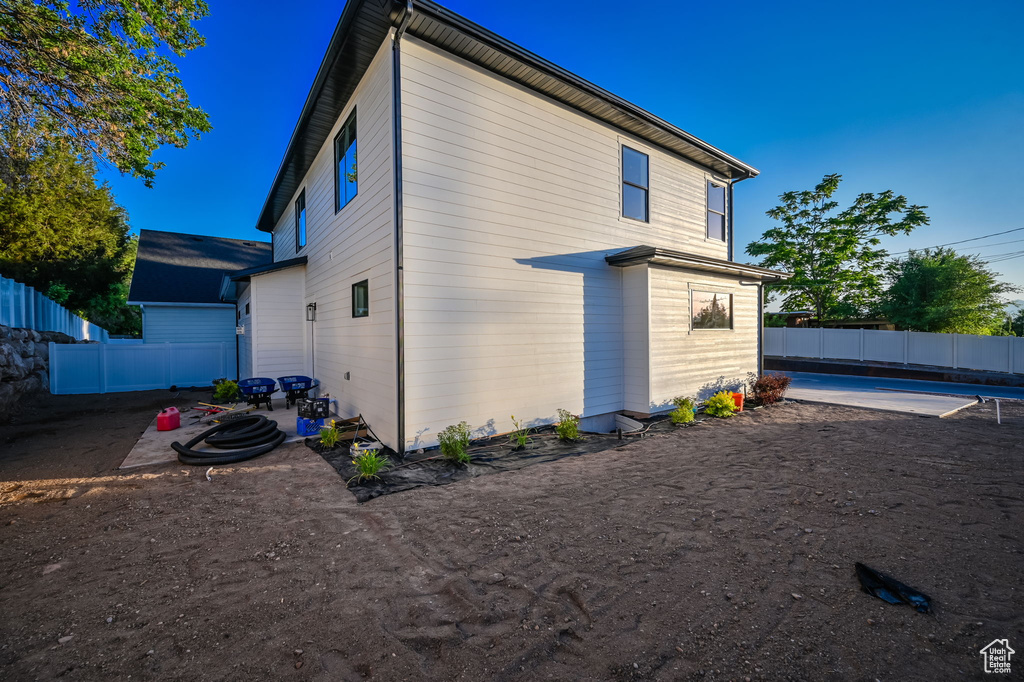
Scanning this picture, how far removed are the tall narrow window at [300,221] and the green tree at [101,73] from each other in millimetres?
3523

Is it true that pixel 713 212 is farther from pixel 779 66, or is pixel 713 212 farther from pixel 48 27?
pixel 48 27

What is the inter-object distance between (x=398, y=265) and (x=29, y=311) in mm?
13406

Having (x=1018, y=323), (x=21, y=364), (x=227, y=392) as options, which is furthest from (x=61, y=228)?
(x=1018, y=323)

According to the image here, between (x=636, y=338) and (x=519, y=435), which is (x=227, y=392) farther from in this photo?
(x=636, y=338)

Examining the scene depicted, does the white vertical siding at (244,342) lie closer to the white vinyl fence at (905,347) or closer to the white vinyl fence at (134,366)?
the white vinyl fence at (134,366)

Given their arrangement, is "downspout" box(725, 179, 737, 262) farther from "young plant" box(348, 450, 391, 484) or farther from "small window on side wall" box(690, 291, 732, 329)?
"young plant" box(348, 450, 391, 484)

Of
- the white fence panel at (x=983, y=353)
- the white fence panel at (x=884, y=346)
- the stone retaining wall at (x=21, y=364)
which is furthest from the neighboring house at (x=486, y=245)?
Answer: the white fence panel at (x=884, y=346)

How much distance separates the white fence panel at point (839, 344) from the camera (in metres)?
17.6

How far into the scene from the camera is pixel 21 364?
9281mm

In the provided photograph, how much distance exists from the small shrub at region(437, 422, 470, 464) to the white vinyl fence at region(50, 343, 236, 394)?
1207 cm

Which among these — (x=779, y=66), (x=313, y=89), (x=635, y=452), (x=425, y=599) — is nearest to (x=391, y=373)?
(x=425, y=599)

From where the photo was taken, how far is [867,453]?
18.4 ft

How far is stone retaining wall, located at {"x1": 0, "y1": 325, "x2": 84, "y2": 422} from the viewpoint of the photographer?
810 cm

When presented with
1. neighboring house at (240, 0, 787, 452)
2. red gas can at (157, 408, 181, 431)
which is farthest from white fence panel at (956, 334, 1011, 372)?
red gas can at (157, 408, 181, 431)
